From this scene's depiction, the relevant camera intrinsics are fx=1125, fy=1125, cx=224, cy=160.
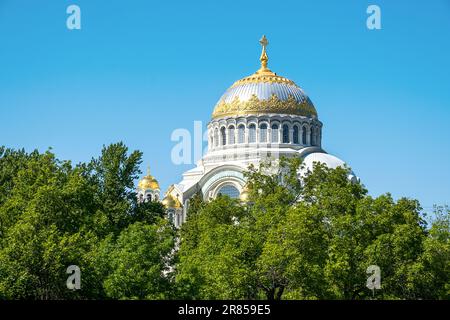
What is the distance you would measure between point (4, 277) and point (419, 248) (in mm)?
17682

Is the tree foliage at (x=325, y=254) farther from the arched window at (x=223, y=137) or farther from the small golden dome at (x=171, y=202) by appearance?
the arched window at (x=223, y=137)

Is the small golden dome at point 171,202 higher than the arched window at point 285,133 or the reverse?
the reverse

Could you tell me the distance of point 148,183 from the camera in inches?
3725

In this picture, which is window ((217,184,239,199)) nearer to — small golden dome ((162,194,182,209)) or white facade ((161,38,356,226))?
white facade ((161,38,356,226))

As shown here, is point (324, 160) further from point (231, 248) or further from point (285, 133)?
point (231, 248)

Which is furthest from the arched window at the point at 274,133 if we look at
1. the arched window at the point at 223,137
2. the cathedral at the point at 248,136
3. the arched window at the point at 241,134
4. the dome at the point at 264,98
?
the arched window at the point at 223,137

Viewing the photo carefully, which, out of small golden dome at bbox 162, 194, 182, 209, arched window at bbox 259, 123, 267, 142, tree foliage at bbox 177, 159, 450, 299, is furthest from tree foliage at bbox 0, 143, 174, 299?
arched window at bbox 259, 123, 267, 142

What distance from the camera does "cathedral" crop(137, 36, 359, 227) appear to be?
90.5 metres

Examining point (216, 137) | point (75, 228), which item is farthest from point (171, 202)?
point (75, 228)

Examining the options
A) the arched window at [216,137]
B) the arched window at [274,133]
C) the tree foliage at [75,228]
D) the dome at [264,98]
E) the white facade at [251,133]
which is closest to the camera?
the tree foliage at [75,228]

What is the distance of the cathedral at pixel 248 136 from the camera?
90500 mm

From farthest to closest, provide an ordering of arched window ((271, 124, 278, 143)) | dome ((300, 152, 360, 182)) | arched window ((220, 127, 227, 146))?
1. arched window ((220, 127, 227, 146))
2. arched window ((271, 124, 278, 143))
3. dome ((300, 152, 360, 182))
